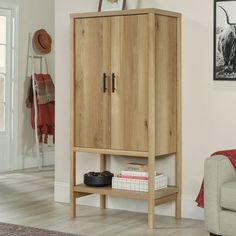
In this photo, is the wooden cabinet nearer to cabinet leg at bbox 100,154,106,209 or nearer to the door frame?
cabinet leg at bbox 100,154,106,209

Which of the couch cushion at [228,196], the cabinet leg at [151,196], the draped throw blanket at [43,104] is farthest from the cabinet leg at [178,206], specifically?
the draped throw blanket at [43,104]

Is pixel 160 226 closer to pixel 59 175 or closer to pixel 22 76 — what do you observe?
pixel 59 175

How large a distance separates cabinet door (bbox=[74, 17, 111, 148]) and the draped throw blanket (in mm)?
2817

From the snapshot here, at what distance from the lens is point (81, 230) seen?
4.67 meters

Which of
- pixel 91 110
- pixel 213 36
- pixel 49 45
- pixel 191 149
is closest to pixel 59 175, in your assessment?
pixel 91 110

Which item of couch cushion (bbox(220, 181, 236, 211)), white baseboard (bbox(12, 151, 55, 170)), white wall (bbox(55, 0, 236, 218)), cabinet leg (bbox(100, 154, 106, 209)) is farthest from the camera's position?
white baseboard (bbox(12, 151, 55, 170))

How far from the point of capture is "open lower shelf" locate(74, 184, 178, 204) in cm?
485

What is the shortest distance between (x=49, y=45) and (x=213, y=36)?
3.73 m

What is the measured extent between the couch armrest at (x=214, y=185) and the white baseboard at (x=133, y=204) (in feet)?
2.71

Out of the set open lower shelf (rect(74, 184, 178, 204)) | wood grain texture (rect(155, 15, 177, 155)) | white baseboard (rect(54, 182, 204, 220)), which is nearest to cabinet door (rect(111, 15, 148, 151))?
wood grain texture (rect(155, 15, 177, 155))

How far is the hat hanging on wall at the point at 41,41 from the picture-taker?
319 inches

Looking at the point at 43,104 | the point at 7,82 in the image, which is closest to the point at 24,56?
the point at 7,82

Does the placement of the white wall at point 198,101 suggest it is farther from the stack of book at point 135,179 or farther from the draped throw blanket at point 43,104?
the draped throw blanket at point 43,104

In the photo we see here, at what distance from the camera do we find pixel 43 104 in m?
7.98
